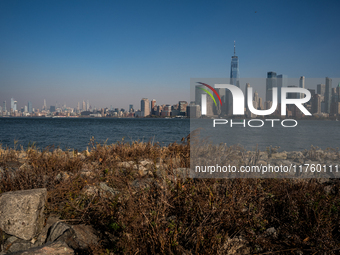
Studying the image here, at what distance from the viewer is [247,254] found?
8.33 ft

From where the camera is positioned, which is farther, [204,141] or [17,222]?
[204,141]

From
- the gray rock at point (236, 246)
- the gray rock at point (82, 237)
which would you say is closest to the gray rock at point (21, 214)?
the gray rock at point (82, 237)

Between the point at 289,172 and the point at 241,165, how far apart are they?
65.8 inches

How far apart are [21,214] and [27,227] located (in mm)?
198

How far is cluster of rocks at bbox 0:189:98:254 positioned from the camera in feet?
9.83

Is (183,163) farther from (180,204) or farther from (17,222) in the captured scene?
(17,222)

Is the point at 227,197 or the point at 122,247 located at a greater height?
the point at 227,197

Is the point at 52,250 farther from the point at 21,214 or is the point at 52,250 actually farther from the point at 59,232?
the point at 21,214

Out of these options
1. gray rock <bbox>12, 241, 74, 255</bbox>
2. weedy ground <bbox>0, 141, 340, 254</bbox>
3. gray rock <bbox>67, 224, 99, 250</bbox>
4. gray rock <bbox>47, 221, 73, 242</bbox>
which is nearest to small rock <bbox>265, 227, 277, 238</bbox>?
weedy ground <bbox>0, 141, 340, 254</bbox>

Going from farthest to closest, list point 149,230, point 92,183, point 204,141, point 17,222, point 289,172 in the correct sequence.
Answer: point 204,141
point 289,172
point 92,183
point 17,222
point 149,230

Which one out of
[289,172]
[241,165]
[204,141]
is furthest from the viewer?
[204,141]

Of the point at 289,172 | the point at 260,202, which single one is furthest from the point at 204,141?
the point at 260,202

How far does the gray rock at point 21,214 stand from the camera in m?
3.12

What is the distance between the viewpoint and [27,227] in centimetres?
312
